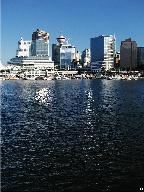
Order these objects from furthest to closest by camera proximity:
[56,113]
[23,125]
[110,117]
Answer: [56,113] → [110,117] → [23,125]

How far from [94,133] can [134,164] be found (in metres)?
15.7

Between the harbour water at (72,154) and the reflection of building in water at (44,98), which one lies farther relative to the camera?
the reflection of building in water at (44,98)

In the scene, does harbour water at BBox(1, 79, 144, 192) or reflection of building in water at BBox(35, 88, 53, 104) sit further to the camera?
reflection of building in water at BBox(35, 88, 53, 104)

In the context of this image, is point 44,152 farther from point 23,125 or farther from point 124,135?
point 23,125

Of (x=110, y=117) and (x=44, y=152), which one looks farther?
(x=110, y=117)

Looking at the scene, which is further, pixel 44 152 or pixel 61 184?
pixel 44 152

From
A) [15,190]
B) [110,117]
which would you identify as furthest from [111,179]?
[110,117]

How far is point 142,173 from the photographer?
36031 mm

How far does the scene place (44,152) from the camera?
142 feet

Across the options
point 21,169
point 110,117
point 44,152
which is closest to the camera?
point 21,169

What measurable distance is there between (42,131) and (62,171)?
62.2 ft

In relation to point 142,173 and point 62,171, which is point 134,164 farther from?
point 62,171

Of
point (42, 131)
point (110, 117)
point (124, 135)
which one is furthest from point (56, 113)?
point (124, 135)

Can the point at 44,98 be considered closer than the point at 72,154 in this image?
No
